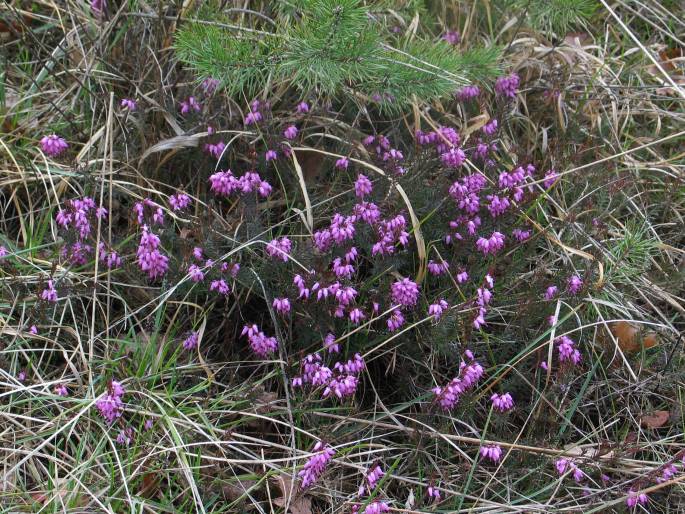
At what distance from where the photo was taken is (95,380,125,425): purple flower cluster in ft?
9.11

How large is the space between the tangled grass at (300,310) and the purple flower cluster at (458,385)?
10cm

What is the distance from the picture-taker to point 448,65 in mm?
3289

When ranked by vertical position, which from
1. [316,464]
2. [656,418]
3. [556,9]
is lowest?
[656,418]

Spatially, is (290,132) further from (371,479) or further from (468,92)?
(371,479)

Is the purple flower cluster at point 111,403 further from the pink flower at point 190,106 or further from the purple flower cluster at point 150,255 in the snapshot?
the pink flower at point 190,106

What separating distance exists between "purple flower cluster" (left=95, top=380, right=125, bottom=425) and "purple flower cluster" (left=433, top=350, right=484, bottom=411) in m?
1.13

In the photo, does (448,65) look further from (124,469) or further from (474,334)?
(124,469)

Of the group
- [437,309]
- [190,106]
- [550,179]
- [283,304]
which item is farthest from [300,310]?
[550,179]

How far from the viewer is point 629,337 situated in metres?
3.44

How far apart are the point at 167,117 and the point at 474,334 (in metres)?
1.72

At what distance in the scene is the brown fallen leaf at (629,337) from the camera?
341cm

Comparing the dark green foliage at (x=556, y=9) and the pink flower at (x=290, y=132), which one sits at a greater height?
the dark green foliage at (x=556, y=9)

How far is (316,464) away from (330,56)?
150cm

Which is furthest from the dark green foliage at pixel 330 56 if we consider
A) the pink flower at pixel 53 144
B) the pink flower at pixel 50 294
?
the pink flower at pixel 50 294
